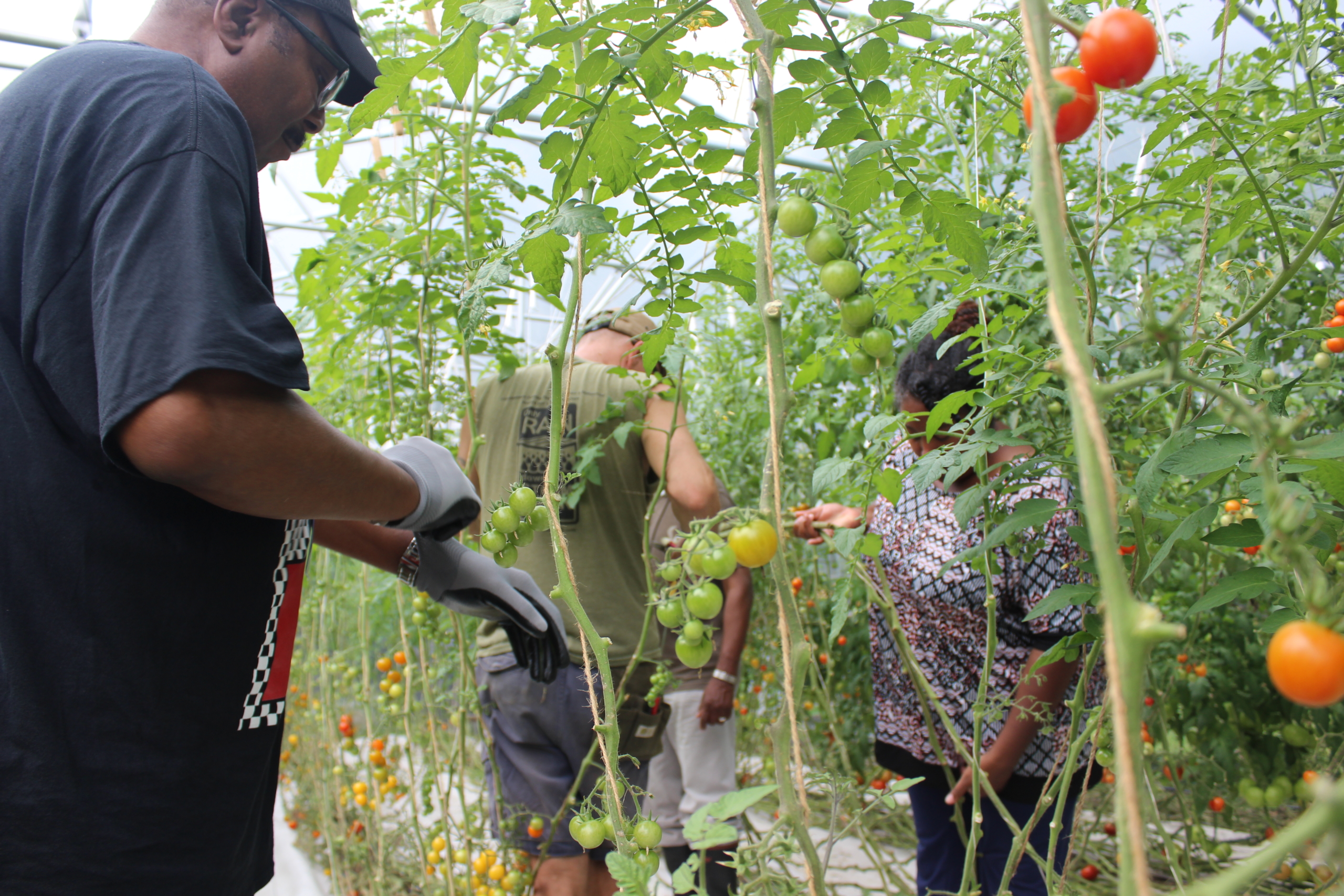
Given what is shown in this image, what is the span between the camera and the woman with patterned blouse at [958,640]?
5.32 feet

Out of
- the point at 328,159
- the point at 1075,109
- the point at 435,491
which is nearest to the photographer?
the point at 1075,109

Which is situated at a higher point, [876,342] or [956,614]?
[876,342]

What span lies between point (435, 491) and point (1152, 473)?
3.36 feet

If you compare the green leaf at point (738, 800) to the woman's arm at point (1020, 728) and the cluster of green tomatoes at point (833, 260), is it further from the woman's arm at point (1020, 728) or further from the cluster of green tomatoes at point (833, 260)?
the woman's arm at point (1020, 728)

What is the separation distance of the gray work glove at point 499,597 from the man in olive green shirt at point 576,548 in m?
0.33

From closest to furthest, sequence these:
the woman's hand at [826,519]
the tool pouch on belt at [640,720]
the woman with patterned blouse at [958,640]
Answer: the woman with patterned blouse at [958,640]
the woman's hand at [826,519]
the tool pouch on belt at [640,720]

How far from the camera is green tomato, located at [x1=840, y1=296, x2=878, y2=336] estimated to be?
0.77 meters

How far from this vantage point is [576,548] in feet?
6.88

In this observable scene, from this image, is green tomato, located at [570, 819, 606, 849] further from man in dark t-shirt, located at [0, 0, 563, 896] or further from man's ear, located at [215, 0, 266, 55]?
man's ear, located at [215, 0, 266, 55]

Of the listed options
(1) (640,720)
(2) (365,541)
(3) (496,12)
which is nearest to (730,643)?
(1) (640,720)

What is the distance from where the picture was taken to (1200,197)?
115cm

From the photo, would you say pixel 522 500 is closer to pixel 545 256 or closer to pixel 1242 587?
pixel 545 256

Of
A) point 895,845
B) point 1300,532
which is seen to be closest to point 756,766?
point 895,845

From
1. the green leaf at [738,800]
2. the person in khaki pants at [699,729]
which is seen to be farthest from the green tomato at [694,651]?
the person in khaki pants at [699,729]
